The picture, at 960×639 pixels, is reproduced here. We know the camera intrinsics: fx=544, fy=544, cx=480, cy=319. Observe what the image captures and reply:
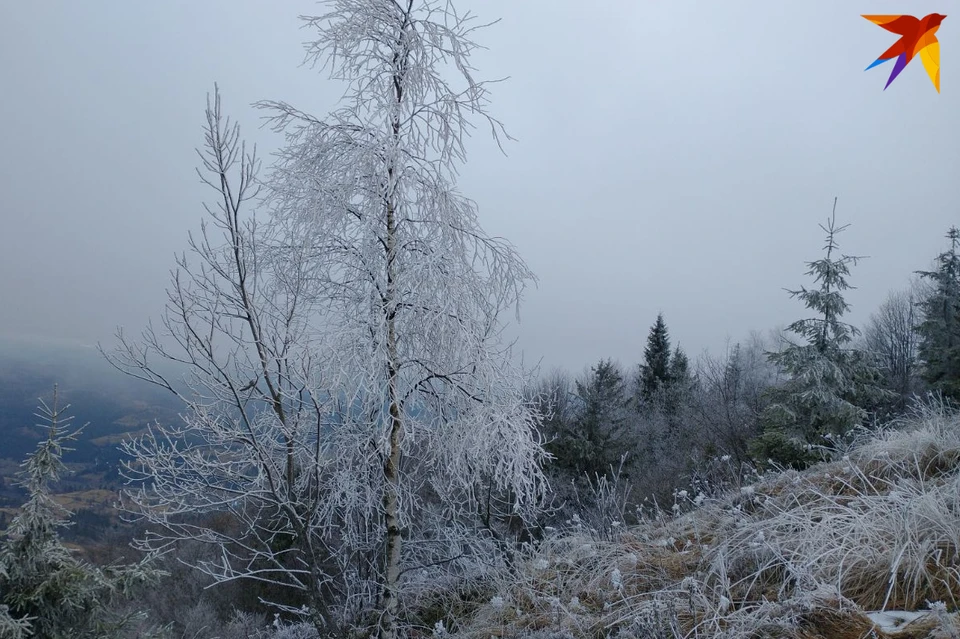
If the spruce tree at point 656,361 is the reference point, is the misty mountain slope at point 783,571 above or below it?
below

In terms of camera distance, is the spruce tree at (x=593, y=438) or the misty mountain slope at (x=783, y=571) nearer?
the misty mountain slope at (x=783, y=571)

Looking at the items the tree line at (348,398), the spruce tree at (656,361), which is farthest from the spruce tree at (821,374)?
the spruce tree at (656,361)

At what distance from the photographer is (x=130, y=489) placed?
15.0 ft

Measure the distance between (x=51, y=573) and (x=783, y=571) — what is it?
479 centimetres

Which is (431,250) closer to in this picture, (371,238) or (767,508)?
(371,238)

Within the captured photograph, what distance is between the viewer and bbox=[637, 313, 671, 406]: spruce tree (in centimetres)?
2919

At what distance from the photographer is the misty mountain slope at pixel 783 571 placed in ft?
8.23

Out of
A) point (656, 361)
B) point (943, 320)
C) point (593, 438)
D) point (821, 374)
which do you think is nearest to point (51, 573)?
point (821, 374)

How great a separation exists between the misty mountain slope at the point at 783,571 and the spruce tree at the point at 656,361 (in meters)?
25.2

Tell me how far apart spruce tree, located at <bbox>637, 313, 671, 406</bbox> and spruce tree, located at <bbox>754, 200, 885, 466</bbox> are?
53.3ft

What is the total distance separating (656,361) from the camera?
2953cm

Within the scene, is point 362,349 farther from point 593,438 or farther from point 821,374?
point 593,438

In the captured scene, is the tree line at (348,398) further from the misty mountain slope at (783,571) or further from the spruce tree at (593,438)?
the spruce tree at (593,438)

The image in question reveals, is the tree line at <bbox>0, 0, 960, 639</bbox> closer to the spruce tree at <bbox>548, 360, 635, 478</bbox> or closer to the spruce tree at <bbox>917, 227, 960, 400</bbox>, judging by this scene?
the spruce tree at <bbox>548, 360, 635, 478</bbox>
